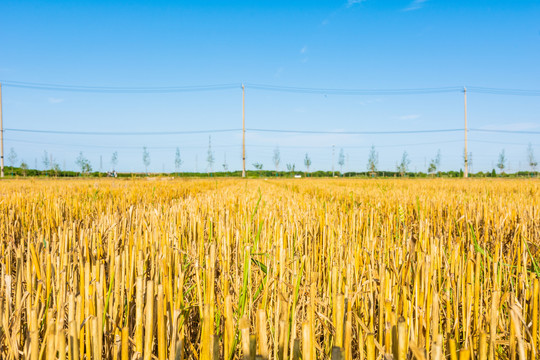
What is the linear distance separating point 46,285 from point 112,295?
0.38 meters

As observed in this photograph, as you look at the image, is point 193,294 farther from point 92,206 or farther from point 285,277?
point 92,206

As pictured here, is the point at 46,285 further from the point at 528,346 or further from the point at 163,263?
the point at 528,346

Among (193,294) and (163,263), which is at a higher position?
(163,263)

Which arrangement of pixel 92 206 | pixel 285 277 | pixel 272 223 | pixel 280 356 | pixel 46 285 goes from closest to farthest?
pixel 280 356 < pixel 46 285 < pixel 285 277 < pixel 272 223 < pixel 92 206

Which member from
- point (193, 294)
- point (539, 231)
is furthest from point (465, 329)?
point (539, 231)

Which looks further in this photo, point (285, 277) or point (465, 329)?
point (285, 277)

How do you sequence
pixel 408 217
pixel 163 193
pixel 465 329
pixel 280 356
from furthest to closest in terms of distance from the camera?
pixel 163 193 < pixel 408 217 < pixel 465 329 < pixel 280 356

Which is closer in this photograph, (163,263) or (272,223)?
(163,263)

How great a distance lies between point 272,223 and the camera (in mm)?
2650

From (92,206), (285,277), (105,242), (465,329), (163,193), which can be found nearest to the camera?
(465,329)

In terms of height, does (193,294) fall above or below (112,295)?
below

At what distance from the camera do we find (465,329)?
1.21m

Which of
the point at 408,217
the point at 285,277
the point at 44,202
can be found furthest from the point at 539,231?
the point at 44,202

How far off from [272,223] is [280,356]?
1734mm
